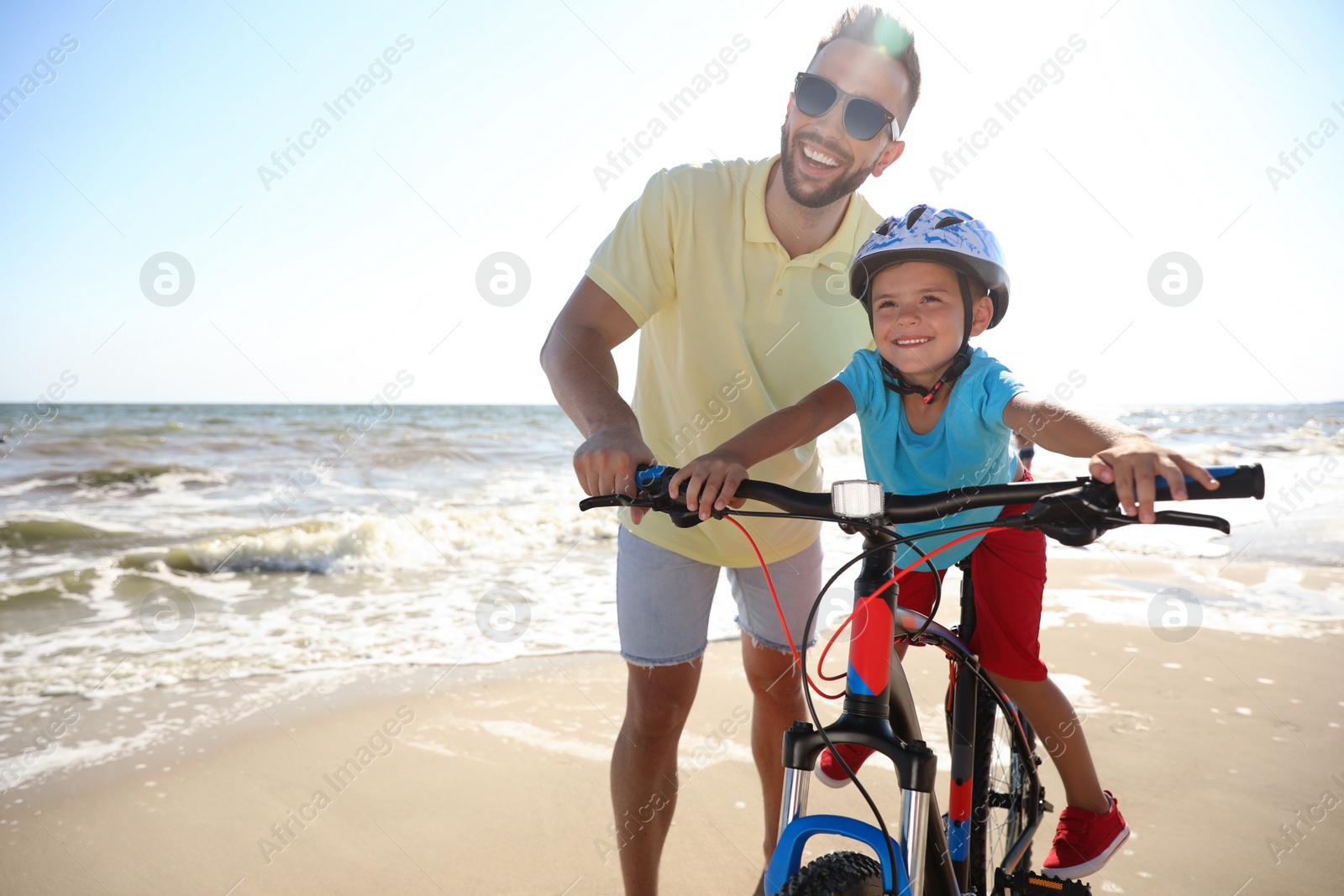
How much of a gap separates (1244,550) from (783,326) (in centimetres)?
767

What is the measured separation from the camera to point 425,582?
6980 millimetres

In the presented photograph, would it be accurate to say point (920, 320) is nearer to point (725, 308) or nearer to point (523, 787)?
point (725, 308)

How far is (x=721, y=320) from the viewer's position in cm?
247

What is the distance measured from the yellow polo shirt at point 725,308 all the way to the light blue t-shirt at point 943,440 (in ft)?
1.17

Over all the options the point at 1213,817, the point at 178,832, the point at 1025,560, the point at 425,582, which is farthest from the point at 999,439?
the point at 425,582

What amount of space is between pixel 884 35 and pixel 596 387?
4.41 ft

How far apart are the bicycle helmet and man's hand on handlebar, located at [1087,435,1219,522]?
808 mm

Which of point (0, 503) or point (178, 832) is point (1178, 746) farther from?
point (0, 503)

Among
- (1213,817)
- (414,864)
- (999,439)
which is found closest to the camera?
(999,439)

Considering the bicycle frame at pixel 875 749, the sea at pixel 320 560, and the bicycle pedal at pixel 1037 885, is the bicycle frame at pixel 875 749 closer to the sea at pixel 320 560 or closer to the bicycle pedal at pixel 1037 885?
the bicycle pedal at pixel 1037 885

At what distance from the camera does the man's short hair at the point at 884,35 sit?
234 cm

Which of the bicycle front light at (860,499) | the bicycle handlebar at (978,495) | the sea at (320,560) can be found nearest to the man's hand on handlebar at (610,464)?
the bicycle handlebar at (978,495)

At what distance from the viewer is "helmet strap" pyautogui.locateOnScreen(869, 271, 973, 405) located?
2039 mm

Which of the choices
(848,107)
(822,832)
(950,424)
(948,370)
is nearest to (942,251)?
(948,370)
